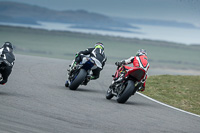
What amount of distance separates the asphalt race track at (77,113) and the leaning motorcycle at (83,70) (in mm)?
294

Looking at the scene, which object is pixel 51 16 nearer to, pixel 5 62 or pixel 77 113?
pixel 5 62

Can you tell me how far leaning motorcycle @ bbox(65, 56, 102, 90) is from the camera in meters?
14.6

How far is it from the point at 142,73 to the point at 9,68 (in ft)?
11.7

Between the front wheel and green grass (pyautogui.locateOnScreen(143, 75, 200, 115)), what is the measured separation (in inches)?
91.8

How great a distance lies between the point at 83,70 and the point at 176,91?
5.05 meters

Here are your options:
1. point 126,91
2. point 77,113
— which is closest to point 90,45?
point 126,91

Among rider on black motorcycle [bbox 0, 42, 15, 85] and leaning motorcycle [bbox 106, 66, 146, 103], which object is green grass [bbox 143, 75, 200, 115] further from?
rider on black motorcycle [bbox 0, 42, 15, 85]

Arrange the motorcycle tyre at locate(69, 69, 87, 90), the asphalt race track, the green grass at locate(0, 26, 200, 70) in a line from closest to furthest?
the asphalt race track → the motorcycle tyre at locate(69, 69, 87, 90) → the green grass at locate(0, 26, 200, 70)

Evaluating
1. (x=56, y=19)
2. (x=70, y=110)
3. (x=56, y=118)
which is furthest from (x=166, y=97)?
(x=56, y=19)

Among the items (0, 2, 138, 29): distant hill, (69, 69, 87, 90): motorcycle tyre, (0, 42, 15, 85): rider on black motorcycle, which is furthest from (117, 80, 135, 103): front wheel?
(0, 2, 138, 29): distant hill

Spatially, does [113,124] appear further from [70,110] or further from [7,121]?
[7,121]

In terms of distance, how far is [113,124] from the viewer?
34.1 ft

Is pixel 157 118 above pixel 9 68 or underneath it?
underneath

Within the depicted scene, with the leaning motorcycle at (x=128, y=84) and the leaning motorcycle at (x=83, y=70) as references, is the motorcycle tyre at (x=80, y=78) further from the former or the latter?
the leaning motorcycle at (x=128, y=84)
